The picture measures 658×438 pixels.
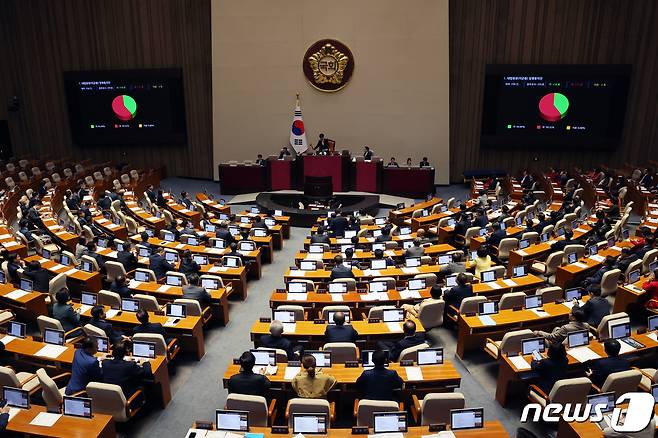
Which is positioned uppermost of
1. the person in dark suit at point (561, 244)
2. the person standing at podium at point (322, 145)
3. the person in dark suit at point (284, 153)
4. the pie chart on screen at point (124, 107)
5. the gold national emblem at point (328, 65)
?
the gold national emblem at point (328, 65)

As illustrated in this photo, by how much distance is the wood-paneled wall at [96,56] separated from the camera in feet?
74.2

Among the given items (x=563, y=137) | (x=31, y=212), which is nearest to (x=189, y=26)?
(x=31, y=212)

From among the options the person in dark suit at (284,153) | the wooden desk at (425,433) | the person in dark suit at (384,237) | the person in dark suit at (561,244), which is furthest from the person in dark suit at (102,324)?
the person in dark suit at (284,153)

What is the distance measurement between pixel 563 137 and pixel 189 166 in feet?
54.0

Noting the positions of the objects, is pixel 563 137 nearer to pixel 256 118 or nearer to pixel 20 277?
pixel 256 118

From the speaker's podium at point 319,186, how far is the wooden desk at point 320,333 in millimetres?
11310

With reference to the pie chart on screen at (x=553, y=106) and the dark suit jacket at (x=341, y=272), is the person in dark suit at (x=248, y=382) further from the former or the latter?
the pie chart on screen at (x=553, y=106)

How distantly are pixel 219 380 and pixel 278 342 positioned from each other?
1519 millimetres

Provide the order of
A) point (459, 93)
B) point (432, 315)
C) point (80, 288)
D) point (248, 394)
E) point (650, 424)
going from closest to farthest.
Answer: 1. point (650, 424)
2. point (248, 394)
3. point (432, 315)
4. point (80, 288)
5. point (459, 93)

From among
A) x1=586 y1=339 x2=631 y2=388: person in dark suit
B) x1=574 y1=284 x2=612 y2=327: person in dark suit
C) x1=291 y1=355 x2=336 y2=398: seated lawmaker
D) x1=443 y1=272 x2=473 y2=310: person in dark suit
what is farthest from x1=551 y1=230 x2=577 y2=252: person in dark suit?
x1=291 y1=355 x2=336 y2=398: seated lawmaker

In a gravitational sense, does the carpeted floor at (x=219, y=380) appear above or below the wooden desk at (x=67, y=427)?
below

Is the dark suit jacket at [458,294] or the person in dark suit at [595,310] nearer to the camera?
the person in dark suit at [595,310]

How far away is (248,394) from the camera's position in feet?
20.6
